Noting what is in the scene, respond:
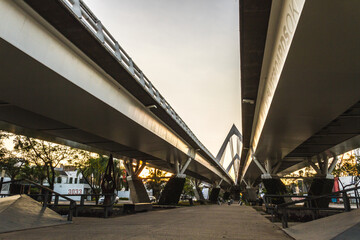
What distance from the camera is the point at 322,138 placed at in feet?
73.3

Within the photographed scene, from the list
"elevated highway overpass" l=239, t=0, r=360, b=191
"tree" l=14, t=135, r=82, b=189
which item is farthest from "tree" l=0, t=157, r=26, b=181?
"elevated highway overpass" l=239, t=0, r=360, b=191

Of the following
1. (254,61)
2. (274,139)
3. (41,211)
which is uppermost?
(254,61)

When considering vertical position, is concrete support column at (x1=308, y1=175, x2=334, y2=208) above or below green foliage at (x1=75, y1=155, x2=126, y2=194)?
below

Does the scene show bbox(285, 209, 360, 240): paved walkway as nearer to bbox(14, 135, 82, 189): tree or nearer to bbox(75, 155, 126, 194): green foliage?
bbox(14, 135, 82, 189): tree

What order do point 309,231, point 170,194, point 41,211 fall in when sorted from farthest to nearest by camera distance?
1. point 170,194
2. point 41,211
3. point 309,231

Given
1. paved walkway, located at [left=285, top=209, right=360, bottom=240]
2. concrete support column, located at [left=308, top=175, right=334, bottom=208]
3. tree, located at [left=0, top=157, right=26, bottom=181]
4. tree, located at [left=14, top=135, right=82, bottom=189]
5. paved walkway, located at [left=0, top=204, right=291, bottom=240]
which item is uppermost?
tree, located at [left=14, top=135, right=82, bottom=189]

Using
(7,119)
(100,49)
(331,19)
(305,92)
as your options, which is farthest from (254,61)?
(7,119)

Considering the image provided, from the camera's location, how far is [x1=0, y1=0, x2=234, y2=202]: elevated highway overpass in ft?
24.6

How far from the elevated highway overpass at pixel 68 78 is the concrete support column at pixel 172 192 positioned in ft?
43.3

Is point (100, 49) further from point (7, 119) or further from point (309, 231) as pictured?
point (7, 119)

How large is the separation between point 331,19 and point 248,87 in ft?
23.3

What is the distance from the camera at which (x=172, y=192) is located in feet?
101

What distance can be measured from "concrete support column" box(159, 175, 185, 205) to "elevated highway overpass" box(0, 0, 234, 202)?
43.3 feet

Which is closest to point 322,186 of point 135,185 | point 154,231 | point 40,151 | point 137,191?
point 137,191
